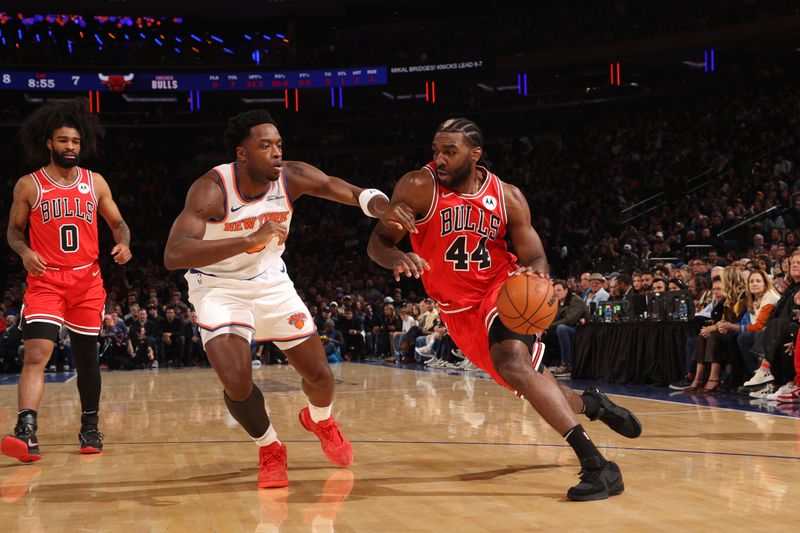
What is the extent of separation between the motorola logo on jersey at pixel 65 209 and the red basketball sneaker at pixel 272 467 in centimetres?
222

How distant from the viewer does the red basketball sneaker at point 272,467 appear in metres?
4.01

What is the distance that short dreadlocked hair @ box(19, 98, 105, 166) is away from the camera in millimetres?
5523

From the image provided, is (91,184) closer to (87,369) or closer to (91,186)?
(91,186)

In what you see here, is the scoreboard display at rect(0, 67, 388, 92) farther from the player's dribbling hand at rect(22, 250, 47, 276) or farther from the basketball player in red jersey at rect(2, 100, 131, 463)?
the player's dribbling hand at rect(22, 250, 47, 276)

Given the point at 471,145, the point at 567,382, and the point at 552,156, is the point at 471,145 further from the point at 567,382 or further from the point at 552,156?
the point at 552,156

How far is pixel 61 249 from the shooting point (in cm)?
539

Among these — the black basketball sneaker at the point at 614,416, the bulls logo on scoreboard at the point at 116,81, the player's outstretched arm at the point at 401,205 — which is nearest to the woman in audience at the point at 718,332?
the black basketball sneaker at the point at 614,416

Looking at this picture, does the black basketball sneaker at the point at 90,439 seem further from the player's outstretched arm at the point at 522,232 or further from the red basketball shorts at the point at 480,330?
the player's outstretched arm at the point at 522,232

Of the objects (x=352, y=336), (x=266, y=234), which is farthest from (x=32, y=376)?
(x=352, y=336)

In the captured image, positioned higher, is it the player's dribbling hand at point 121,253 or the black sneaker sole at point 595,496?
the player's dribbling hand at point 121,253

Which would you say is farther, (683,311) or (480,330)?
(683,311)

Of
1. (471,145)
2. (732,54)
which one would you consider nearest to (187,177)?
(732,54)

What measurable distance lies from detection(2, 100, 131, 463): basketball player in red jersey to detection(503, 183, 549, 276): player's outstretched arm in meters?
2.47

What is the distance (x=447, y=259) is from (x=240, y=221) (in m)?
1.05
